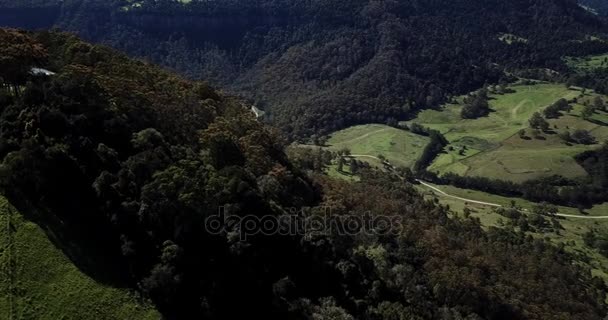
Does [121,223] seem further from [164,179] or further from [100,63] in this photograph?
[100,63]

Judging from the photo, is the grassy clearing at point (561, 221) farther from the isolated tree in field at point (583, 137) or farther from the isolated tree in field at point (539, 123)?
the isolated tree in field at point (539, 123)

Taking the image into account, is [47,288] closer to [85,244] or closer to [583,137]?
[85,244]

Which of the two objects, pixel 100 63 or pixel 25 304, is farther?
pixel 100 63

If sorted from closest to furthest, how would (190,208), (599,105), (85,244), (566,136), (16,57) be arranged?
(85,244) → (190,208) → (16,57) → (566,136) → (599,105)

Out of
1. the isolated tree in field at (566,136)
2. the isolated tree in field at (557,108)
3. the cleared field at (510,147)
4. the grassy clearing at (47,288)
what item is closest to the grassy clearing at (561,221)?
the cleared field at (510,147)

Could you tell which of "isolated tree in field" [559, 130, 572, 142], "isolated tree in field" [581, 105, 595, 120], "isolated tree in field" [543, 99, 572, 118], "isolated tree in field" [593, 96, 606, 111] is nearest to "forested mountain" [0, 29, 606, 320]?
"isolated tree in field" [559, 130, 572, 142]

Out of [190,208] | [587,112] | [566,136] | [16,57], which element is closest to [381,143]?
[566,136]

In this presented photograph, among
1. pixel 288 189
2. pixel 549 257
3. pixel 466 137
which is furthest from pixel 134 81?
pixel 466 137
